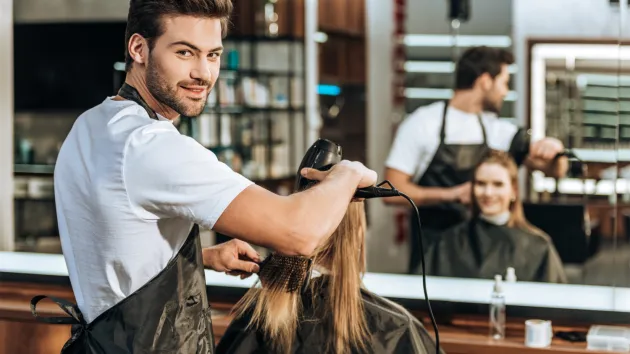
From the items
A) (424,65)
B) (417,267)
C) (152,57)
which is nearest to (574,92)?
(424,65)

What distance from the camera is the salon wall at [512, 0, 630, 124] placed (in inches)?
232

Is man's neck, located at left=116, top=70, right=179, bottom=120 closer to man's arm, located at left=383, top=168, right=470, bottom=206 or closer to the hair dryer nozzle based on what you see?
the hair dryer nozzle

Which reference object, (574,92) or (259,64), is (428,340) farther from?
(259,64)

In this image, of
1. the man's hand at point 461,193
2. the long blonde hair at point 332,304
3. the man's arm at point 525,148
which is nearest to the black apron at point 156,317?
the long blonde hair at point 332,304

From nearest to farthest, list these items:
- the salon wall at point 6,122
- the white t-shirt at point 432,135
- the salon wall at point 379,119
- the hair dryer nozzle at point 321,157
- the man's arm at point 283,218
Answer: the man's arm at point 283,218, the hair dryer nozzle at point 321,157, the salon wall at point 6,122, the white t-shirt at point 432,135, the salon wall at point 379,119

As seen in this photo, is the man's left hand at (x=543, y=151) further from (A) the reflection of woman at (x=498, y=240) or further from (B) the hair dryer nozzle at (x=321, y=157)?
(B) the hair dryer nozzle at (x=321, y=157)

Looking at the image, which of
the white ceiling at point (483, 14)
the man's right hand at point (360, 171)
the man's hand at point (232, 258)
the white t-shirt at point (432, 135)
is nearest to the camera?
the man's right hand at point (360, 171)

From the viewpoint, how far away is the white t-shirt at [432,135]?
464 centimetres

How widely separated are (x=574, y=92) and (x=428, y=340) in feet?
13.0

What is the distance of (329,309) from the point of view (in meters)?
2.39

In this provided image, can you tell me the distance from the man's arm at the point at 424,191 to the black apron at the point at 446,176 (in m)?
0.04

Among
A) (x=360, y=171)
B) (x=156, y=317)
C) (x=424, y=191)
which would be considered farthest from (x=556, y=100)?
(x=156, y=317)

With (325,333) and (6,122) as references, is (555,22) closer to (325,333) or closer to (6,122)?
(6,122)

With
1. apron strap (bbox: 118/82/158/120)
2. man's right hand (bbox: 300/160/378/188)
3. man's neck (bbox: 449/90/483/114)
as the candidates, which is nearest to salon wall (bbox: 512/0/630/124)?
man's neck (bbox: 449/90/483/114)
